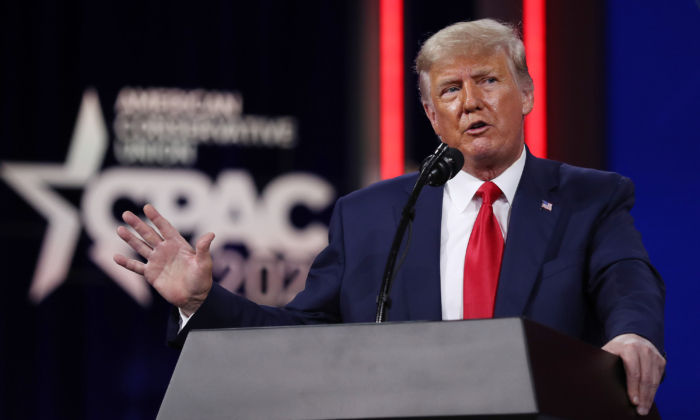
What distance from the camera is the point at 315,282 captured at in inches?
64.8

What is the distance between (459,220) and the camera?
5.31 feet

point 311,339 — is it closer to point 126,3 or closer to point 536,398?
point 536,398

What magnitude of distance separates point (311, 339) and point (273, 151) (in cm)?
274

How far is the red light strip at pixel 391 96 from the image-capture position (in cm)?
A: 353

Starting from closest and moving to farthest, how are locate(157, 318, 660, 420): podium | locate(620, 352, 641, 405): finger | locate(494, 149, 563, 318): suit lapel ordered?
locate(157, 318, 660, 420): podium
locate(620, 352, 641, 405): finger
locate(494, 149, 563, 318): suit lapel

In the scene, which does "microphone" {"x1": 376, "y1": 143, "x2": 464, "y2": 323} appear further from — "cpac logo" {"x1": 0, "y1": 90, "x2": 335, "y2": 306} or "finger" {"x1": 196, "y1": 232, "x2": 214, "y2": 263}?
"cpac logo" {"x1": 0, "y1": 90, "x2": 335, "y2": 306}

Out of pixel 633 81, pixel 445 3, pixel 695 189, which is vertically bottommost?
pixel 695 189

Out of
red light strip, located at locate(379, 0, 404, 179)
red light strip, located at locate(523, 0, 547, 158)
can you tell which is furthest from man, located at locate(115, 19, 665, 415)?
red light strip, located at locate(379, 0, 404, 179)

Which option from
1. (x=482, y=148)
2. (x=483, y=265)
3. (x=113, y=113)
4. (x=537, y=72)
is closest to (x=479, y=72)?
(x=482, y=148)

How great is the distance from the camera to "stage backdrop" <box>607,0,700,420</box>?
120 inches

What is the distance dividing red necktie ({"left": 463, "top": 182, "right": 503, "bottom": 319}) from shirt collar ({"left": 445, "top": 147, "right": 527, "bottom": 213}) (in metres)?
0.09

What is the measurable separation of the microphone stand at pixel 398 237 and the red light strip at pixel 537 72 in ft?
6.83

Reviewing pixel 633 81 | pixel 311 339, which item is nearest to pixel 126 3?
pixel 633 81

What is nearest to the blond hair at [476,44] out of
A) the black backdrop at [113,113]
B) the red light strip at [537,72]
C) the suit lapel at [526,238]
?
the suit lapel at [526,238]
